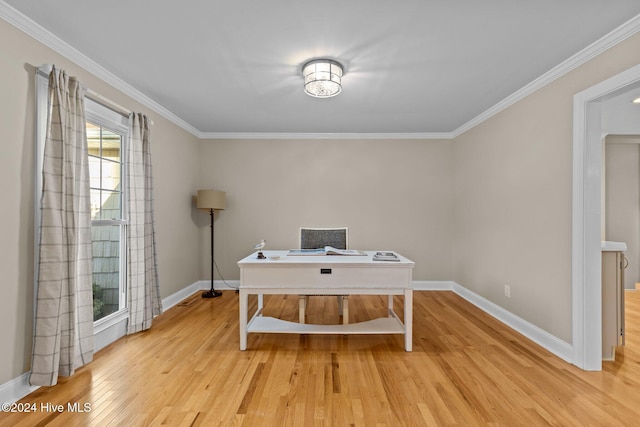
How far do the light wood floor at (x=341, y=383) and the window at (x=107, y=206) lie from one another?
1.58ft

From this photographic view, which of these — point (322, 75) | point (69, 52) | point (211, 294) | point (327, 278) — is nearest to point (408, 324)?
point (327, 278)

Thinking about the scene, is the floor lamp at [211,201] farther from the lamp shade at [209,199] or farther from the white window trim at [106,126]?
the white window trim at [106,126]

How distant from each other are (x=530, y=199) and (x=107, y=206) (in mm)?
3997

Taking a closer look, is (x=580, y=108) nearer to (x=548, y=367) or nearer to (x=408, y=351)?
(x=548, y=367)

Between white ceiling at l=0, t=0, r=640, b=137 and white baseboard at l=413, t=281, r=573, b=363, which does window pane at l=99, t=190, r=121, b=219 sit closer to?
white ceiling at l=0, t=0, r=640, b=137

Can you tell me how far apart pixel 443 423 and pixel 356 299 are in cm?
254

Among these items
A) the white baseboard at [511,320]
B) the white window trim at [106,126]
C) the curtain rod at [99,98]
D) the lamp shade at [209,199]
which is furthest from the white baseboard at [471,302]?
the curtain rod at [99,98]

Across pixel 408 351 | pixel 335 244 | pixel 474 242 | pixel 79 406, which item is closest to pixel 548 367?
pixel 408 351

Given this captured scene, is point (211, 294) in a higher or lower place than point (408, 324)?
lower

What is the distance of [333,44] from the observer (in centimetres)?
221

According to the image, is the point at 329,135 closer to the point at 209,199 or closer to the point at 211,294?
the point at 209,199

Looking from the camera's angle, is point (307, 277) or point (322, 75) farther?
point (307, 277)

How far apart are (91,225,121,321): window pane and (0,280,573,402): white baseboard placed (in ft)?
2.48

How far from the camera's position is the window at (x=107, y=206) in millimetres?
2732
